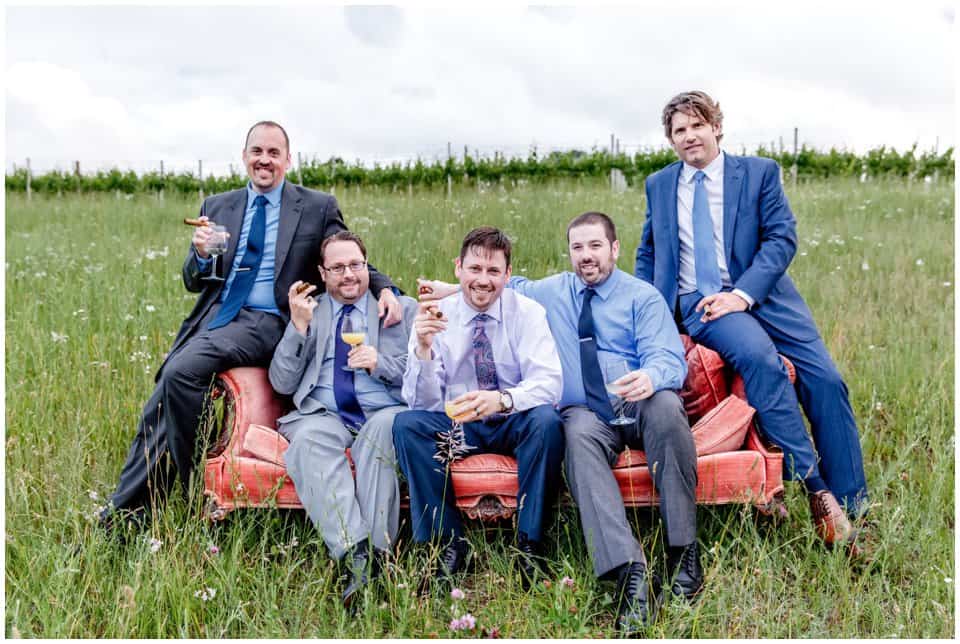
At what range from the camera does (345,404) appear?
12.7 ft

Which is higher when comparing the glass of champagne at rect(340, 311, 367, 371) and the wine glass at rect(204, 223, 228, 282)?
the wine glass at rect(204, 223, 228, 282)

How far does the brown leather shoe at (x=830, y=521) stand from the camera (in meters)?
3.73

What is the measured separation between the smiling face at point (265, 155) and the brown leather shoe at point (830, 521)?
330cm

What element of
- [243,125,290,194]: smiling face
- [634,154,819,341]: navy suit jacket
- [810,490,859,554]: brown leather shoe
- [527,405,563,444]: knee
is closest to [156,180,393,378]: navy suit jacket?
[243,125,290,194]: smiling face

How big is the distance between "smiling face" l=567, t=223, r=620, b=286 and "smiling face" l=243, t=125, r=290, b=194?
1.69 meters

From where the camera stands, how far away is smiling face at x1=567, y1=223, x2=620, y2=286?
12.3ft

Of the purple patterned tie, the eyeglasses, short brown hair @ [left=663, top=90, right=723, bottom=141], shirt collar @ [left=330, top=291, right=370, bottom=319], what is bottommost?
the purple patterned tie

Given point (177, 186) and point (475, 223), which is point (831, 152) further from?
point (177, 186)

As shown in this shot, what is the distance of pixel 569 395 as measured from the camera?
149 inches

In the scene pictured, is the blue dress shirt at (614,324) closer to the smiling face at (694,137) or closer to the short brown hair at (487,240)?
the short brown hair at (487,240)

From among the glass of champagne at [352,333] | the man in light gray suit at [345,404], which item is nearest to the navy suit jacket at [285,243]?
the man in light gray suit at [345,404]

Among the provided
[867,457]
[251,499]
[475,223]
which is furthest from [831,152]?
[251,499]

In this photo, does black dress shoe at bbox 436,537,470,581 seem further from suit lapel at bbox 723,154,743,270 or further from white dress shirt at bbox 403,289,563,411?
suit lapel at bbox 723,154,743,270

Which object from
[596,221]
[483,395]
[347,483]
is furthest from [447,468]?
[596,221]
